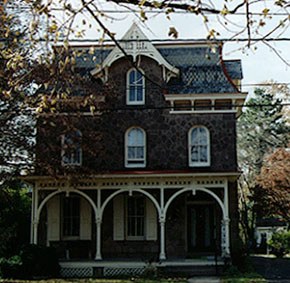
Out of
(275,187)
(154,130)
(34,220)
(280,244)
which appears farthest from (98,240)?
(280,244)

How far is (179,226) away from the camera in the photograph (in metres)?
25.0

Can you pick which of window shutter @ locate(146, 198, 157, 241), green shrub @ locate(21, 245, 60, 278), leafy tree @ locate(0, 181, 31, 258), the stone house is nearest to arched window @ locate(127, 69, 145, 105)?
the stone house

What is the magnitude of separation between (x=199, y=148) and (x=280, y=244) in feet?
58.4

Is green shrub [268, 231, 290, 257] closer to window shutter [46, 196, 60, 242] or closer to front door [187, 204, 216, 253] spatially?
front door [187, 204, 216, 253]

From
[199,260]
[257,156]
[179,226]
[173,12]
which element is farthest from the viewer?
[257,156]

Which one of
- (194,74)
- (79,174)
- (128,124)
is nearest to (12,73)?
(79,174)

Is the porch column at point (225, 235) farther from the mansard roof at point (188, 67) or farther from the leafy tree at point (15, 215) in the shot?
the leafy tree at point (15, 215)

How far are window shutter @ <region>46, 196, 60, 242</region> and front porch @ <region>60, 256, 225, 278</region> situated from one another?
231cm

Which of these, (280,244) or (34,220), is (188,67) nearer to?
(34,220)

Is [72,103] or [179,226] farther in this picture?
[179,226]

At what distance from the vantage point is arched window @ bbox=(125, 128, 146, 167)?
2562 cm

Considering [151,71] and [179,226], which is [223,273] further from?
[151,71]

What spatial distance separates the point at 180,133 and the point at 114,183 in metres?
3.62

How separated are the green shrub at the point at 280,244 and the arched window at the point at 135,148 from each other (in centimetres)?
1809
